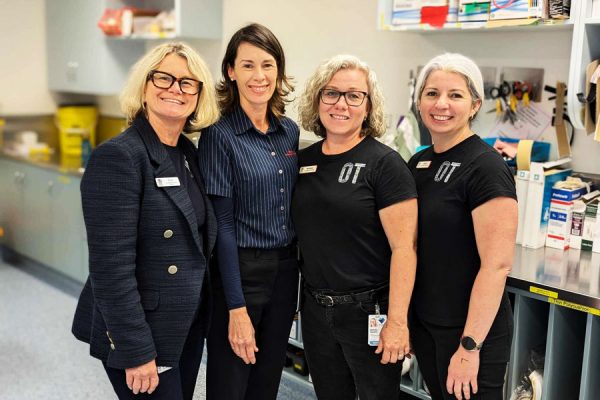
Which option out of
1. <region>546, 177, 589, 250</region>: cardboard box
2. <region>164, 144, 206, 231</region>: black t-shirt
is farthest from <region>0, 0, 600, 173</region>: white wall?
<region>164, 144, 206, 231</region>: black t-shirt

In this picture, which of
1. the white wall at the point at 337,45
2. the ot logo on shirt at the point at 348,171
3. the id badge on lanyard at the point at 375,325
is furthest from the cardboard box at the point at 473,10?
the id badge on lanyard at the point at 375,325

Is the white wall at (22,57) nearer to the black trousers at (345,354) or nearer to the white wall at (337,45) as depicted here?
the white wall at (337,45)

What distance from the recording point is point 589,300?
1769 millimetres

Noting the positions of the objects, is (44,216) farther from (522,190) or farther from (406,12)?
(522,190)

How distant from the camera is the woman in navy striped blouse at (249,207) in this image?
69.2 inches

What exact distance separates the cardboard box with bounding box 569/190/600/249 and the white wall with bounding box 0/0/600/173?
6.8 inches

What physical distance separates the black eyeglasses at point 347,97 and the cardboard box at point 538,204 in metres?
0.93

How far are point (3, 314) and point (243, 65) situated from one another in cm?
279

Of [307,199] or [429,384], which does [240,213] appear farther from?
[429,384]

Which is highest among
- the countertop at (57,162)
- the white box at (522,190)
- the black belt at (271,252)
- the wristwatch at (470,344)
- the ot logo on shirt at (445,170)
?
the ot logo on shirt at (445,170)

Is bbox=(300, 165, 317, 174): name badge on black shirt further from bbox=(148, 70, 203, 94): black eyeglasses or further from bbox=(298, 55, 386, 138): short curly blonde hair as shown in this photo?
bbox=(148, 70, 203, 94): black eyeglasses

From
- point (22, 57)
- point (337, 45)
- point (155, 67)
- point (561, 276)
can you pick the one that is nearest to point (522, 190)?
point (561, 276)

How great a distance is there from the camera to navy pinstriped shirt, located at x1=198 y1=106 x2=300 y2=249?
1.75m

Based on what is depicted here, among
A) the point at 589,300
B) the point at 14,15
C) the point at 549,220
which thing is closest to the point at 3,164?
the point at 14,15
